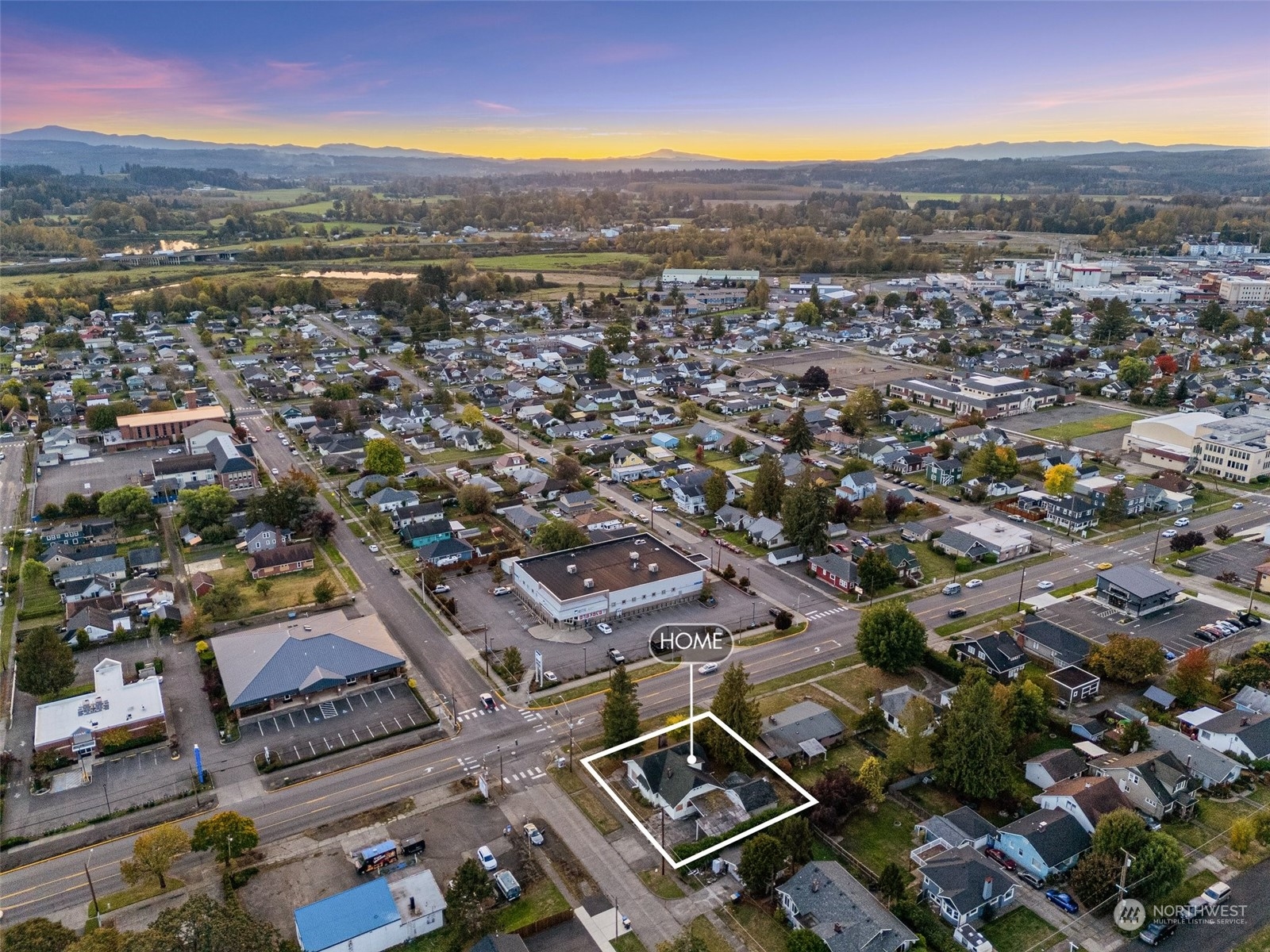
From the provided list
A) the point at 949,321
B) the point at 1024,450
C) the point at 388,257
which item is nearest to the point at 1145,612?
the point at 1024,450

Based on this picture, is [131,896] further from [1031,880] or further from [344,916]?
[1031,880]

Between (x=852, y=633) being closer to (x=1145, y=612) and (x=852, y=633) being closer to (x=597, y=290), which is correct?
(x=1145, y=612)

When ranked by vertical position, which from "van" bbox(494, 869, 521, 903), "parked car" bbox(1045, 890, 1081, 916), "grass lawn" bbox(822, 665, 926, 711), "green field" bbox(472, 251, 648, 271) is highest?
"green field" bbox(472, 251, 648, 271)

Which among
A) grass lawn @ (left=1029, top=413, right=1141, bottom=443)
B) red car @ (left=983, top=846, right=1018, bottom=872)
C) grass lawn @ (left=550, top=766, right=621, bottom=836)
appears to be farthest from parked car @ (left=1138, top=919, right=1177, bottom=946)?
grass lawn @ (left=1029, top=413, right=1141, bottom=443)

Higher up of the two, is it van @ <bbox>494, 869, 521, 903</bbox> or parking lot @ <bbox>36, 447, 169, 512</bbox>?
van @ <bbox>494, 869, 521, 903</bbox>

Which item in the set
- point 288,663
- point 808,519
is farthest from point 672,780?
point 808,519

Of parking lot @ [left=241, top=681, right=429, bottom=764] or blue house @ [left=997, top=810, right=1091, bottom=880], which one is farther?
parking lot @ [left=241, top=681, right=429, bottom=764]

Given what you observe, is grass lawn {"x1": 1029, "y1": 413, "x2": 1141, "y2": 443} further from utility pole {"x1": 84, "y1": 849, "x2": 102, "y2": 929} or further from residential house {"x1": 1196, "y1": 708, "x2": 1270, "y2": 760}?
utility pole {"x1": 84, "y1": 849, "x2": 102, "y2": 929}
